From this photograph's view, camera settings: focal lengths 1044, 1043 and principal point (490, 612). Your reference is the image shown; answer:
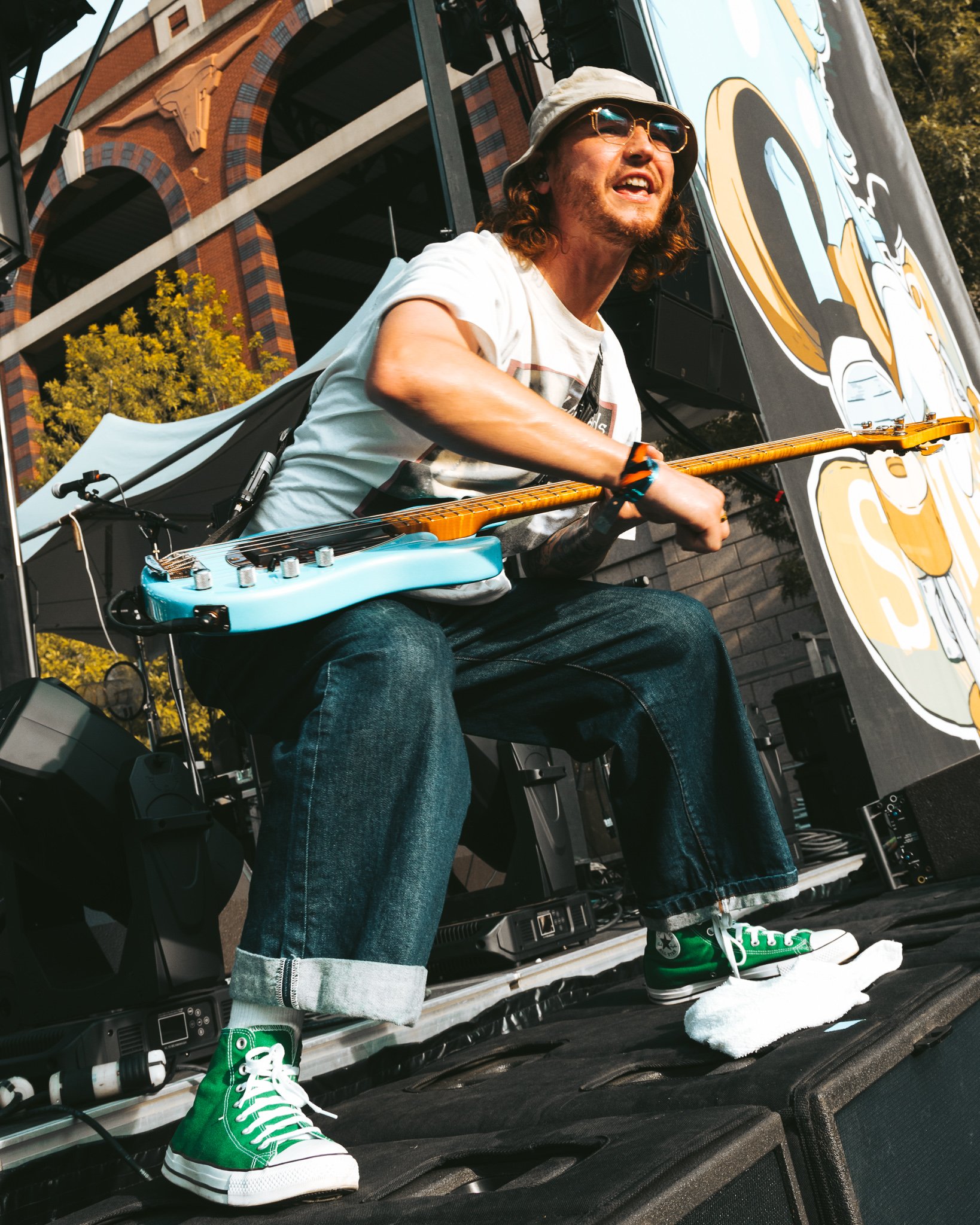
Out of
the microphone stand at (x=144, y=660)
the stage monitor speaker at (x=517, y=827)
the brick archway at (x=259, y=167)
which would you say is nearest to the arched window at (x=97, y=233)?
the brick archway at (x=259, y=167)

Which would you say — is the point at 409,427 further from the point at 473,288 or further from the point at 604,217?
the point at 604,217

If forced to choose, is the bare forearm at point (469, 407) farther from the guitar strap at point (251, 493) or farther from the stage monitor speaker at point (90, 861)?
the stage monitor speaker at point (90, 861)

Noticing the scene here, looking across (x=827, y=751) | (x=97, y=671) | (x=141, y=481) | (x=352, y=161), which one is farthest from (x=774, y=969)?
(x=352, y=161)

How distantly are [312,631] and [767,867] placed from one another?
0.85 meters

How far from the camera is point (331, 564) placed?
1.52 metres

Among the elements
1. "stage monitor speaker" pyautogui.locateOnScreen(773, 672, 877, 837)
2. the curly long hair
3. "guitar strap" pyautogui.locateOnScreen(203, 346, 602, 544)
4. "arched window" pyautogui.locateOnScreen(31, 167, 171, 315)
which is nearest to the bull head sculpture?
"arched window" pyautogui.locateOnScreen(31, 167, 171, 315)

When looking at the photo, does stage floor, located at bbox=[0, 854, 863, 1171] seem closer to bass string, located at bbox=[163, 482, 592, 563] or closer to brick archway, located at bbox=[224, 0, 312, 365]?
bass string, located at bbox=[163, 482, 592, 563]

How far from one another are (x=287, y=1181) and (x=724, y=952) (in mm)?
868

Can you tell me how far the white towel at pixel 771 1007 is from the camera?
4.38 feet

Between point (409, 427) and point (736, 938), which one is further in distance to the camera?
point (736, 938)

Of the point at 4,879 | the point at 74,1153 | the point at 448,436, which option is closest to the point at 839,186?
the point at 448,436

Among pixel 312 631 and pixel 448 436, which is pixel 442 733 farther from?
pixel 448 436

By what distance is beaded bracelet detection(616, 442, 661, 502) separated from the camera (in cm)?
160

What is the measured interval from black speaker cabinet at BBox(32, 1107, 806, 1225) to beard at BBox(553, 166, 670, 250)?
1.46m
